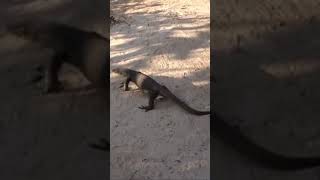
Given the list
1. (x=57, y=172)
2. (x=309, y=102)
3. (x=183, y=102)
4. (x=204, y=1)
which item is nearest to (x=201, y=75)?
(x=183, y=102)

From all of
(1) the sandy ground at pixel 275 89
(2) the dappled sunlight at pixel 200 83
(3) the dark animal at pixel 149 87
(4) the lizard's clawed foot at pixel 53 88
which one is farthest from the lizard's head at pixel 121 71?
(4) the lizard's clawed foot at pixel 53 88

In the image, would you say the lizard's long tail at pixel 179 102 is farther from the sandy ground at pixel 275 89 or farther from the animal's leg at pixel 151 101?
the sandy ground at pixel 275 89

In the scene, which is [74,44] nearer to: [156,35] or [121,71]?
[121,71]

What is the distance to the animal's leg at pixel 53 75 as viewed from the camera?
1.95 meters

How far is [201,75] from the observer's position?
3.70 m

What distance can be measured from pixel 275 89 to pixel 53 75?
86cm

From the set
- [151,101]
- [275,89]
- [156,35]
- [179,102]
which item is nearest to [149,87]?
[151,101]

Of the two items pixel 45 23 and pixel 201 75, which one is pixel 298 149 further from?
pixel 201 75

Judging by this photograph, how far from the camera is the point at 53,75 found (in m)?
2.00

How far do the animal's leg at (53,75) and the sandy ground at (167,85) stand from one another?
2.83 feet

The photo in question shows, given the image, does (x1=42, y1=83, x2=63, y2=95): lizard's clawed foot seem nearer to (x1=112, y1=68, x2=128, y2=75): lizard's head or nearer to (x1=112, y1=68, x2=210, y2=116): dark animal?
(x1=112, y1=68, x2=210, y2=116): dark animal

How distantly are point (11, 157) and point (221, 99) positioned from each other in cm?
88

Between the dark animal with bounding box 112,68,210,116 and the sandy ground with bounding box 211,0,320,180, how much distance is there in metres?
1.03

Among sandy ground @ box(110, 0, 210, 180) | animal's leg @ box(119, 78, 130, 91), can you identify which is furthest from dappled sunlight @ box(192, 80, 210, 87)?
animal's leg @ box(119, 78, 130, 91)
